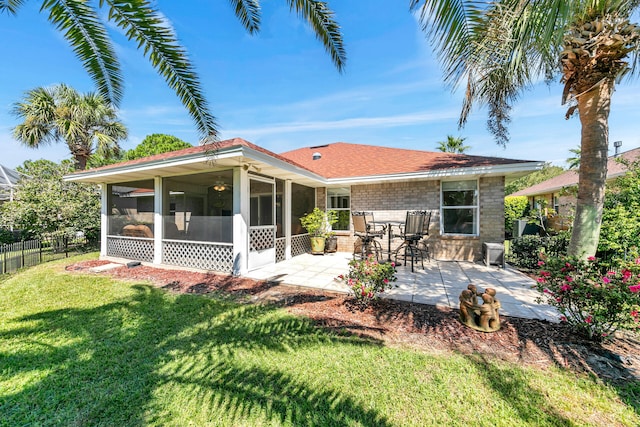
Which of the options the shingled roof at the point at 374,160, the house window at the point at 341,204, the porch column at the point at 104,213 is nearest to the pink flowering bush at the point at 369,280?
the shingled roof at the point at 374,160

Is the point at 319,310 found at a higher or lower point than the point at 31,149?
lower

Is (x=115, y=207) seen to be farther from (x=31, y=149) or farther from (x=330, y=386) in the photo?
(x=330, y=386)

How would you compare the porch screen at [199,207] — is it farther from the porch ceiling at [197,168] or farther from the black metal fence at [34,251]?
the black metal fence at [34,251]

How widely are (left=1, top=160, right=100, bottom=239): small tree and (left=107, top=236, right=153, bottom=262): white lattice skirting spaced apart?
113 inches

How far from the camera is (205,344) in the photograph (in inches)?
126

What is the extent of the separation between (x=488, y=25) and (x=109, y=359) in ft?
19.3

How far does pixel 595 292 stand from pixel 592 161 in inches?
124

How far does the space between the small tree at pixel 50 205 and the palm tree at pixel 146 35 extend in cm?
903

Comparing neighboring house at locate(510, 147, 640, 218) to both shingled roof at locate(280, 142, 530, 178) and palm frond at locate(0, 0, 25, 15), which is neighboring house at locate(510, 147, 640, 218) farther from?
palm frond at locate(0, 0, 25, 15)

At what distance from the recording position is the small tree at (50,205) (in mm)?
9438

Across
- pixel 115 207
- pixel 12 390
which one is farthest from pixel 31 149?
pixel 12 390

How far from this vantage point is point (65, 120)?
11.2 meters

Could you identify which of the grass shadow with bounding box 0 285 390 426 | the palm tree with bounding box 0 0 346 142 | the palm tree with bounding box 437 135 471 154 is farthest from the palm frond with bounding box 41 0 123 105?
the palm tree with bounding box 437 135 471 154

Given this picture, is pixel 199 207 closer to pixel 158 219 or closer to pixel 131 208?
pixel 158 219
